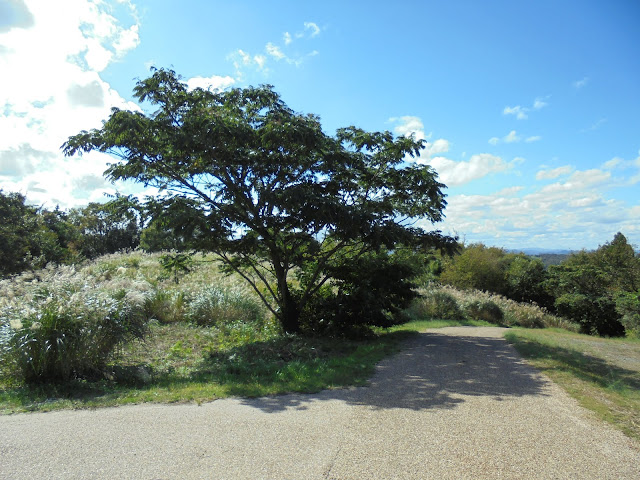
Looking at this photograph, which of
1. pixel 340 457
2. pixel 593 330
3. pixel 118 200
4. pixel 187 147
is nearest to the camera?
pixel 340 457

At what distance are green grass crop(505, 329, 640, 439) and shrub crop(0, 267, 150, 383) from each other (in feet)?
22.1

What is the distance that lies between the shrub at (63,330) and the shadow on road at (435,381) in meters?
2.82

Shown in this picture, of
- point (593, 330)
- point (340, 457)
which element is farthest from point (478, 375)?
point (593, 330)

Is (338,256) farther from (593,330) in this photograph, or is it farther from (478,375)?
(593,330)

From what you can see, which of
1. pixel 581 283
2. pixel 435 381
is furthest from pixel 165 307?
pixel 581 283

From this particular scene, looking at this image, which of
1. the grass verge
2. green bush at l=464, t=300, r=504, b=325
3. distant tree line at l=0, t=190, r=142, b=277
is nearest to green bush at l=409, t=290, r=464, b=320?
green bush at l=464, t=300, r=504, b=325

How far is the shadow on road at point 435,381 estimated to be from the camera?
17.7ft

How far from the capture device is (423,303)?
62.2 ft

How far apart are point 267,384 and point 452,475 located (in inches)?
138

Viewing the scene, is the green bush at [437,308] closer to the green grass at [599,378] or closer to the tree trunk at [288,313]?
the green grass at [599,378]

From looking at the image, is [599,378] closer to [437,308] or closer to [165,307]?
[165,307]

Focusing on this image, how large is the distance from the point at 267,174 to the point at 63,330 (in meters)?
4.95

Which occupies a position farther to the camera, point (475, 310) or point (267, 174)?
point (475, 310)

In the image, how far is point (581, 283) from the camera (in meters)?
25.4
